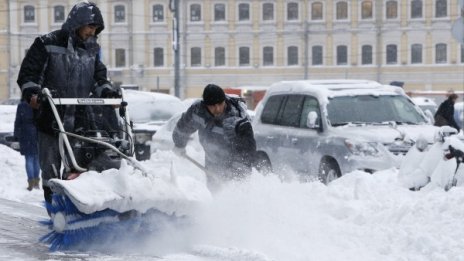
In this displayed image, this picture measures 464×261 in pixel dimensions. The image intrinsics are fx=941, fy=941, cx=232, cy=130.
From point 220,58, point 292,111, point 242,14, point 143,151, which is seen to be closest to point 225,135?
point 292,111

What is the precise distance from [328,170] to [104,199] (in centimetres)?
656

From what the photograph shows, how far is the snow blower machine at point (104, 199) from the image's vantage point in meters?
6.61

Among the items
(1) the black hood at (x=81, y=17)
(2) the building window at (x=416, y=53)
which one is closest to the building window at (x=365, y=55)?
(2) the building window at (x=416, y=53)

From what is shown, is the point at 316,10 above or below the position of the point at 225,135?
above

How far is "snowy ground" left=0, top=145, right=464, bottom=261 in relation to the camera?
703cm

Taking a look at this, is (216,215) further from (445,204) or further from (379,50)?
(379,50)

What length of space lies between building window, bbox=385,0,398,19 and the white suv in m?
53.1

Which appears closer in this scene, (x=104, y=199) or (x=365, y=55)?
(x=104, y=199)

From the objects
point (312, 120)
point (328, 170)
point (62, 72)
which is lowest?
point (328, 170)

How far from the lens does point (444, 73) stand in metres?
64.9

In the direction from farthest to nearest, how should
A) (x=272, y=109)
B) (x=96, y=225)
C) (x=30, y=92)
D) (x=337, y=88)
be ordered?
(x=272, y=109) → (x=337, y=88) → (x=30, y=92) → (x=96, y=225)

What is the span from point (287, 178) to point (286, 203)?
444 centimetres

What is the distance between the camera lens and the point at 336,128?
12719mm

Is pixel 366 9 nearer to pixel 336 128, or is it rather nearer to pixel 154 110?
pixel 154 110
